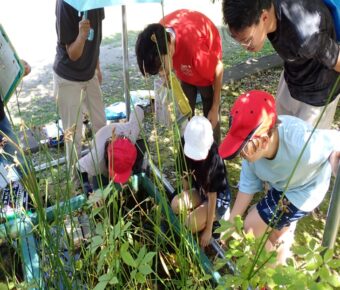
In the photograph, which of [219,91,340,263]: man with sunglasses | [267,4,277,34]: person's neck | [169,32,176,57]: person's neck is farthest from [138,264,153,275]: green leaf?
[169,32,176,57]: person's neck

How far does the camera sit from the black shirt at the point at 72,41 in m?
2.73

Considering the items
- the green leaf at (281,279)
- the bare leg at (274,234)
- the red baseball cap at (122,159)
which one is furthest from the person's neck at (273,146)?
the green leaf at (281,279)

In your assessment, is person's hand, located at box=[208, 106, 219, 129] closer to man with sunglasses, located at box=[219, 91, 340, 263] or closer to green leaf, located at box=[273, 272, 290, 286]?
A: man with sunglasses, located at box=[219, 91, 340, 263]

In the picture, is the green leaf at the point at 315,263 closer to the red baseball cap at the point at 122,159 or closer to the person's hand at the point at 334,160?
the person's hand at the point at 334,160

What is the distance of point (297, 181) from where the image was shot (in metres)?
2.00

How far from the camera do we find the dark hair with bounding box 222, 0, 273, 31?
1.89m

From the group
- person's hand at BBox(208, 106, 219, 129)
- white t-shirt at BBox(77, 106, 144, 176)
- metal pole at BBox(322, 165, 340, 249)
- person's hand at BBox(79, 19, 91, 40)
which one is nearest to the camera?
metal pole at BBox(322, 165, 340, 249)

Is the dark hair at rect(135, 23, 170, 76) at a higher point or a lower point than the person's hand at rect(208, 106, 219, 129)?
higher

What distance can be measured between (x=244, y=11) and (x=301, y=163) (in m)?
0.81

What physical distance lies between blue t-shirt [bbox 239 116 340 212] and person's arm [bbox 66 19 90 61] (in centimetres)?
150

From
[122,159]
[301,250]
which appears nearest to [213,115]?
[122,159]

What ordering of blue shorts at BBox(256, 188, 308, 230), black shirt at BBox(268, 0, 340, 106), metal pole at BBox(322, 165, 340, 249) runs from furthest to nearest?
blue shorts at BBox(256, 188, 308, 230)
black shirt at BBox(268, 0, 340, 106)
metal pole at BBox(322, 165, 340, 249)

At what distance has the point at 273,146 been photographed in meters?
1.94

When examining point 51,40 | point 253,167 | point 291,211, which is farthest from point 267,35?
point 51,40
